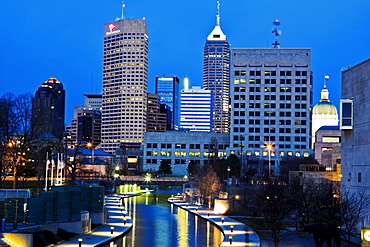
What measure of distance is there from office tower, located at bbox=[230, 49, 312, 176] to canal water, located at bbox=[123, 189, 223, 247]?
107m

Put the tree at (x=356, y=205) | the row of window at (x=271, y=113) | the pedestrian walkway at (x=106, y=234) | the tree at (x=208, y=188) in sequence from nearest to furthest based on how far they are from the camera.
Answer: the pedestrian walkway at (x=106, y=234) → the tree at (x=356, y=205) → the tree at (x=208, y=188) → the row of window at (x=271, y=113)

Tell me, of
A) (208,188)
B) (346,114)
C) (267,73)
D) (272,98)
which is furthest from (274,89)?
(346,114)

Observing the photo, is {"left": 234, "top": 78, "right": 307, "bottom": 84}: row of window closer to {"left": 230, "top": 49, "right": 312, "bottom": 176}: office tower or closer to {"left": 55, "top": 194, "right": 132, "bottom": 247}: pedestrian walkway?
{"left": 230, "top": 49, "right": 312, "bottom": 176}: office tower

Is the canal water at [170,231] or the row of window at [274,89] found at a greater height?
the row of window at [274,89]

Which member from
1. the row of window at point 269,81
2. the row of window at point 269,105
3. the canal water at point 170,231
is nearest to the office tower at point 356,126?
the canal water at point 170,231

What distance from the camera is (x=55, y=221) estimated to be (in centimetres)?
4019

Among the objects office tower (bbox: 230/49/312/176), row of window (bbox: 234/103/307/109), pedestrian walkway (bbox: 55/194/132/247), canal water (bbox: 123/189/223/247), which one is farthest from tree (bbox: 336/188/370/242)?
row of window (bbox: 234/103/307/109)

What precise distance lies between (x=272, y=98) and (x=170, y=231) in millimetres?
126751

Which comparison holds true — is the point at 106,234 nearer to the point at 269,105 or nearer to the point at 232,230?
the point at 232,230

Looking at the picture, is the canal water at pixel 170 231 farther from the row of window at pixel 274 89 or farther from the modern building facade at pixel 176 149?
the modern building facade at pixel 176 149

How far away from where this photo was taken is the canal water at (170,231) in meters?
41.1

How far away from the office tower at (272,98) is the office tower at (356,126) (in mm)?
121688

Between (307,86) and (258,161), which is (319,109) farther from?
(258,161)

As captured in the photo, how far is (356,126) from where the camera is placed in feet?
147
